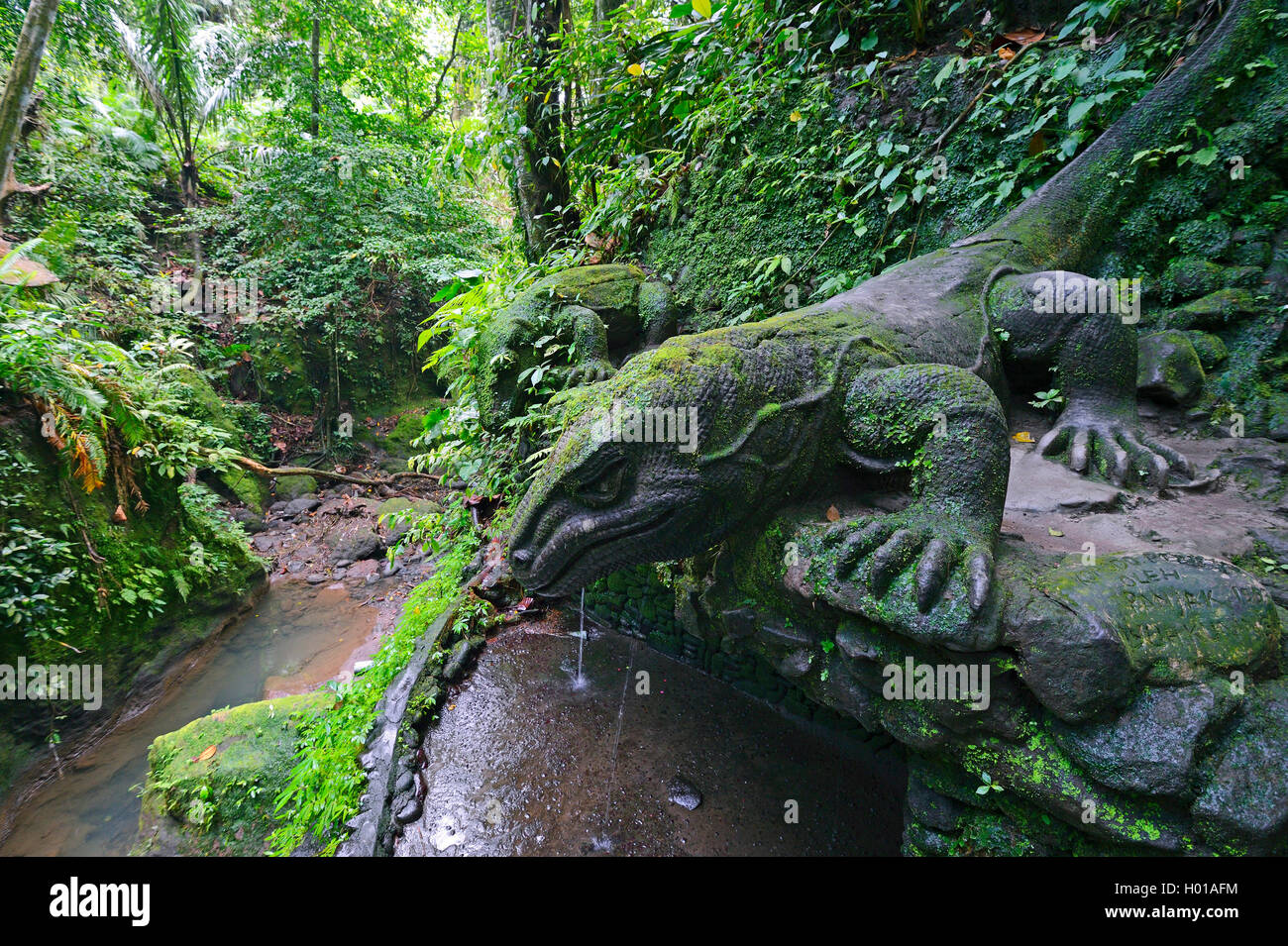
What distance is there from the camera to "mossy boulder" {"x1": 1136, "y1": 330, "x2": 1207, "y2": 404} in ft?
10.3

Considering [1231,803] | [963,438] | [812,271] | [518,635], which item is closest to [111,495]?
[518,635]

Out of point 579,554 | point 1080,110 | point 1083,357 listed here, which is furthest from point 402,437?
point 1083,357

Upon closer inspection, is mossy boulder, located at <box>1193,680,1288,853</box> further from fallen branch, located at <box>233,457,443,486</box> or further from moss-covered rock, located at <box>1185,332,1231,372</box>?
fallen branch, located at <box>233,457,443,486</box>

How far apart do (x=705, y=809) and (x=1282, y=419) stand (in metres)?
3.50

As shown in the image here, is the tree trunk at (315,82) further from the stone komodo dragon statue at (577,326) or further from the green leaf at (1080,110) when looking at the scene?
the green leaf at (1080,110)

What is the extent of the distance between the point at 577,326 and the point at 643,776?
3.25 meters

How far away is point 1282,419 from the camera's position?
294 cm

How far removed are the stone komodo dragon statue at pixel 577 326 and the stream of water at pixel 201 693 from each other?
375 cm

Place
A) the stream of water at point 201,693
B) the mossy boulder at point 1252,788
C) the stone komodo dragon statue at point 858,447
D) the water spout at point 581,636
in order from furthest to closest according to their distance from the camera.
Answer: the stream of water at point 201,693 → the water spout at point 581,636 → the stone komodo dragon statue at point 858,447 → the mossy boulder at point 1252,788

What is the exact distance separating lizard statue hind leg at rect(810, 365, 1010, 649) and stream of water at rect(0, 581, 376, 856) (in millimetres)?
5590

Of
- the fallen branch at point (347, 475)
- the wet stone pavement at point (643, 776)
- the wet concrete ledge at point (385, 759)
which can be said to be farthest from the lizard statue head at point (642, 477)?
the fallen branch at point (347, 475)

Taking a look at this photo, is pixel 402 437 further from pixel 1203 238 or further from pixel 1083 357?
pixel 1203 238

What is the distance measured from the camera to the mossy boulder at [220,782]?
3779mm

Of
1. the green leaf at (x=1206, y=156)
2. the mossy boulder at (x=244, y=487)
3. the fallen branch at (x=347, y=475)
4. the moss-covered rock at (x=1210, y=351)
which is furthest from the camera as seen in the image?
the mossy boulder at (x=244, y=487)
